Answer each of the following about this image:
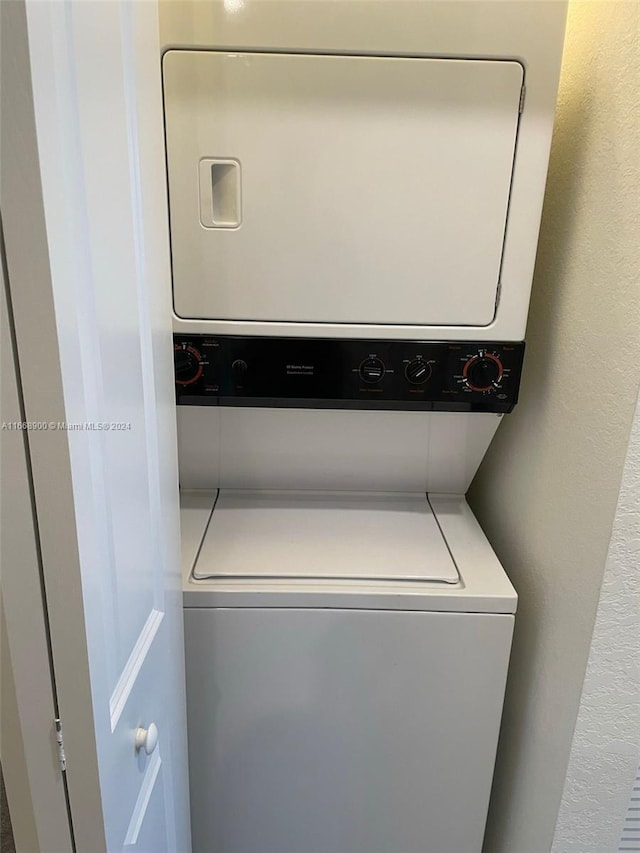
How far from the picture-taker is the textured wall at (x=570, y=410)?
98 cm

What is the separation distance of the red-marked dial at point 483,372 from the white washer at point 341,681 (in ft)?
1.27

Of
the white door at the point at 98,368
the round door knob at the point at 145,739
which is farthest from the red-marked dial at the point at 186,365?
the round door knob at the point at 145,739

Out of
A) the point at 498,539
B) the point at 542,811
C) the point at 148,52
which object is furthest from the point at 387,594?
the point at 148,52

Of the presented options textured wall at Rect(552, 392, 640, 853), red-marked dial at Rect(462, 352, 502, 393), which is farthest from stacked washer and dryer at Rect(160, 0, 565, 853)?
→ textured wall at Rect(552, 392, 640, 853)

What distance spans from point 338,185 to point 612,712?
3.61ft

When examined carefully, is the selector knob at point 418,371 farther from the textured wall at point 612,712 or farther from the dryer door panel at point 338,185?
the textured wall at point 612,712

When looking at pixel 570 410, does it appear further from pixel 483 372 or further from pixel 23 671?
pixel 23 671

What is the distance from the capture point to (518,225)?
1170 mm

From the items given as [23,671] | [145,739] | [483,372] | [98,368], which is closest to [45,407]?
[98,368]

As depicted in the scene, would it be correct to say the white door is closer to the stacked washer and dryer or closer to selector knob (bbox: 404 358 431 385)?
the stacked washer and dryer

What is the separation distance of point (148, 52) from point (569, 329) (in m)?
0.87

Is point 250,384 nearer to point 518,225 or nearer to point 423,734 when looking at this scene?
point 518,225

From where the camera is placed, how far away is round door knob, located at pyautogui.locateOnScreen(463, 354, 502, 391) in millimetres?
1239

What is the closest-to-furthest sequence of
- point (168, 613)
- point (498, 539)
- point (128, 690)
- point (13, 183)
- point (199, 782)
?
point (13, 183)
point (128, 690)
point (168, 613)
point (199, 782)
point (498, 539)
